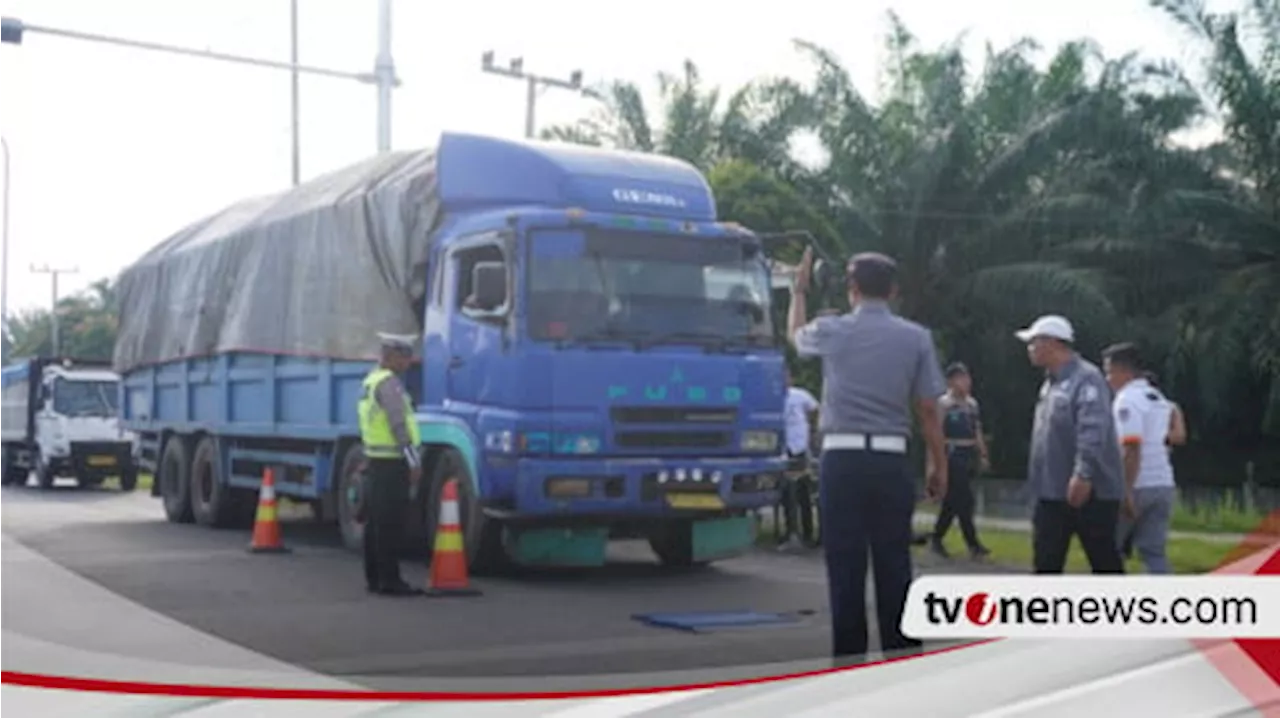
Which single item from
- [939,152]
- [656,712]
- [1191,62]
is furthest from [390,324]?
[1191,62]

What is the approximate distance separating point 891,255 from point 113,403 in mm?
1699

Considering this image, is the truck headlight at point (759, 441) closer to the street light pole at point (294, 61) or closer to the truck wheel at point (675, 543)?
the truck wheel at point (675, 543)

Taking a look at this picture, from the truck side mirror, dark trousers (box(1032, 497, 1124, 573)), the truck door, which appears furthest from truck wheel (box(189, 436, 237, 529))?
dark trousers (box(1032, 497, 1124, 573))

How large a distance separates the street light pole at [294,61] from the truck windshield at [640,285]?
13.2 inches

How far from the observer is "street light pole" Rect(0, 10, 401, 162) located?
6.94 feet

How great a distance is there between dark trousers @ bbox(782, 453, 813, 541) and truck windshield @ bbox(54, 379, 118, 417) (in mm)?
1403

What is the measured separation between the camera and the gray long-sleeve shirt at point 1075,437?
1996 mm

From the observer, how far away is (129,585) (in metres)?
2.37

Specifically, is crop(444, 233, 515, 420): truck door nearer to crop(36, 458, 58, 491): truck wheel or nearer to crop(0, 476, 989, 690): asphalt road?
crop(0, 476, 989, 690): asphalt road

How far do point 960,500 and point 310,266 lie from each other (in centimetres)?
122

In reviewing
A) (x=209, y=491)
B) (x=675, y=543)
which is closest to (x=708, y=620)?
(x=675, y=543)

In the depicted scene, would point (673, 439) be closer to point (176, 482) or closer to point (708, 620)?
point (708, 620)

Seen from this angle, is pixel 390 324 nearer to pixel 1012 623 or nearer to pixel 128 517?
pixel 128 517

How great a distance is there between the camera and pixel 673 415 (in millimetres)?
2322
